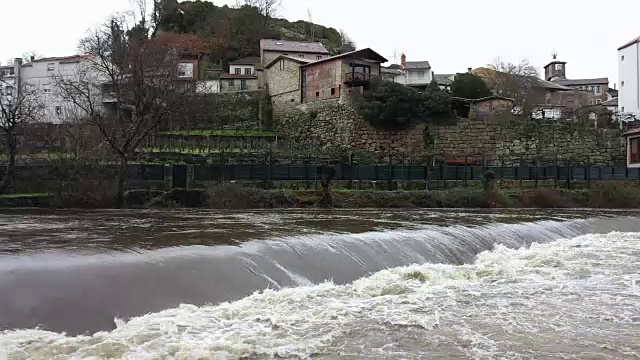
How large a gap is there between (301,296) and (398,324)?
89.2 inches

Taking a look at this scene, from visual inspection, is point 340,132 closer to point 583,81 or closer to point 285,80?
point 285,80

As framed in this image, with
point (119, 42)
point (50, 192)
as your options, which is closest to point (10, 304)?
point (50, 192)

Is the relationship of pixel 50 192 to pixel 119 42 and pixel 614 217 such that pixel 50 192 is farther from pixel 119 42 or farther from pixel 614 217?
pixel 614 217

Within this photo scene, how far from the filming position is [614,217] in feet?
88.4

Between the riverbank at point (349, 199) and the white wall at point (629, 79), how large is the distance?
28035 mm

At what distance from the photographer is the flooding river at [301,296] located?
26.5 ft

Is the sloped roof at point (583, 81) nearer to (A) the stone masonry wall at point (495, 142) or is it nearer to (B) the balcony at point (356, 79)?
(A) the stone masonry wall at point (495, 142)

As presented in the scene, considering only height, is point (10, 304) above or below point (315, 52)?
below

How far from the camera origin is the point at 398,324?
9422 millimetres

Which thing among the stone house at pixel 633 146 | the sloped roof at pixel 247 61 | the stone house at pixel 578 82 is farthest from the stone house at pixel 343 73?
the stone house at pixel 578 82

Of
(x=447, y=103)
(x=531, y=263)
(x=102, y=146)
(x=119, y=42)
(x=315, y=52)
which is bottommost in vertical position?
(x=531, y=263)

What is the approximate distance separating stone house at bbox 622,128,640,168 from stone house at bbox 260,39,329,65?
33670mm

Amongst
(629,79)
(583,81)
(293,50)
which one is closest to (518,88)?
(629,79)

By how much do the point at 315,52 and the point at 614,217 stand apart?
153 ft
